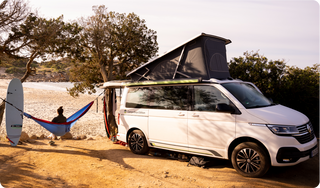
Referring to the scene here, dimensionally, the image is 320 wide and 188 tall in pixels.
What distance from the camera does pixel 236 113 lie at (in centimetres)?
520

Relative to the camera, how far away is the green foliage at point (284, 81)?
28.8 feet

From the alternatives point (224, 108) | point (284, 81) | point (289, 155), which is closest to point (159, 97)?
point (224, 108)

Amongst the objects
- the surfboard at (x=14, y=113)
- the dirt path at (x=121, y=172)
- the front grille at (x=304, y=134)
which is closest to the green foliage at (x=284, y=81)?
the dirt path at (x=121, y=172)

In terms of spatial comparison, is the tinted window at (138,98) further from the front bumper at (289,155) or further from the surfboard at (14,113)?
the front bumper at (289,155)

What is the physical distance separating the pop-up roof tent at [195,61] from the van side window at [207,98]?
15.4 inches

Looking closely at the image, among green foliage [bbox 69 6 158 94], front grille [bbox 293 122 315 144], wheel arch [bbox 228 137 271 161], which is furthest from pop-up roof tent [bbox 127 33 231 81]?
green foliage [bbox 69 6 158 94]

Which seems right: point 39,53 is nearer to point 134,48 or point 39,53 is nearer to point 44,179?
point 134,48

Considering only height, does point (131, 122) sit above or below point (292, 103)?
below

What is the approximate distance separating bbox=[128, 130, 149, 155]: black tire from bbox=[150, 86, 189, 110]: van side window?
1.04 metres

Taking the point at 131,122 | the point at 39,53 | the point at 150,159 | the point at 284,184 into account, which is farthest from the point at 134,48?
the point at 284,184

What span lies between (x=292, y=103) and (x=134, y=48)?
28.7 ft

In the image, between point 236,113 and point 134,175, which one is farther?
point 134,175

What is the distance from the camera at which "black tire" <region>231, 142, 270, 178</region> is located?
4832mm

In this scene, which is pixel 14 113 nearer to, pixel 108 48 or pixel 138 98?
pixel 138 98
